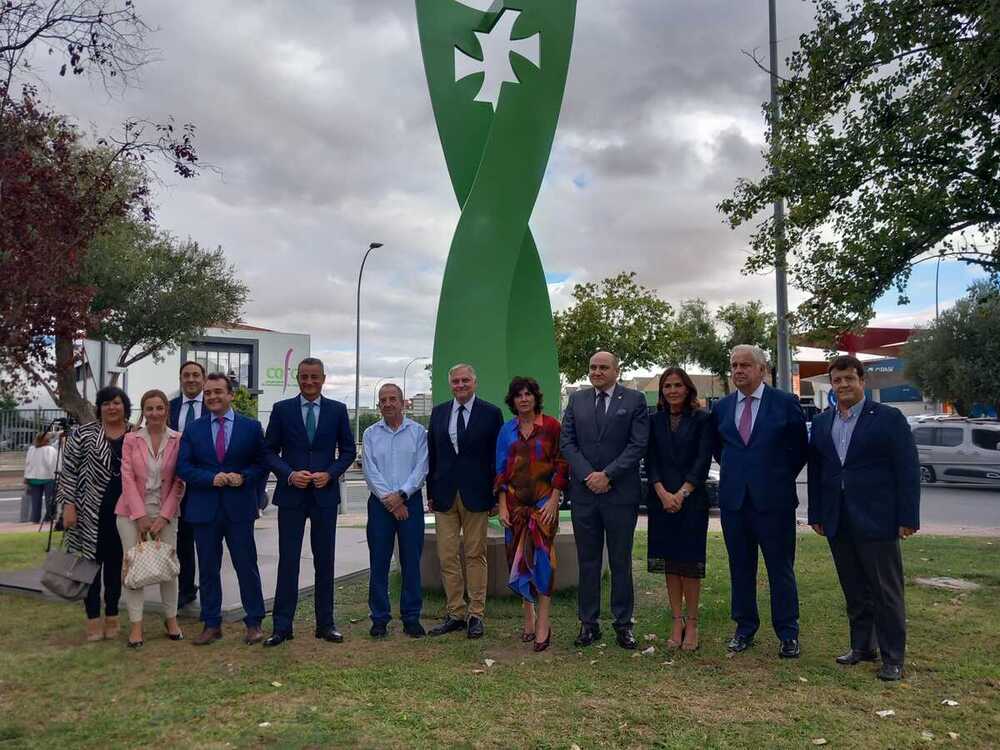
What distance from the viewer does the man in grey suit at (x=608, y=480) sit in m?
4.84

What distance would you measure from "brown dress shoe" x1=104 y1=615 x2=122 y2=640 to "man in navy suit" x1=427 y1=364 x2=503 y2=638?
6.75 feet

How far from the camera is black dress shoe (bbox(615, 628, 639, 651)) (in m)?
4.82

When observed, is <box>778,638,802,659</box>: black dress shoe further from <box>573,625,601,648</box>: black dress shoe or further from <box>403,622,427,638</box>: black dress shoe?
<box>403,622,427,638</box>: black dress shoe

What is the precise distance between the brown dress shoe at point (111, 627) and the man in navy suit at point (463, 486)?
81.1 inches

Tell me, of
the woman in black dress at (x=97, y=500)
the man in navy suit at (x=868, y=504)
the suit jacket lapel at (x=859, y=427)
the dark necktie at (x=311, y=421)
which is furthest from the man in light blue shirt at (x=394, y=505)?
the suit jacket lapel at (x=859, y=427)

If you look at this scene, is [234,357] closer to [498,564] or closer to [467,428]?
[498,564]

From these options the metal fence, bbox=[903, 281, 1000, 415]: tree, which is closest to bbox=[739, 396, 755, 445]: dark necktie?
the metal fence

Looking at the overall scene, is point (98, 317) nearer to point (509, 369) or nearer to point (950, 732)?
point (509, 369)

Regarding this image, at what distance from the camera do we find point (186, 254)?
72.1 ft

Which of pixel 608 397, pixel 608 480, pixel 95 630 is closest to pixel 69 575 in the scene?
pixel 95 630

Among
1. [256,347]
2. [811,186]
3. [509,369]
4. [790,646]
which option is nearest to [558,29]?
[509,369]

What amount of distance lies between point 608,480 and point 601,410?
0.44 meters

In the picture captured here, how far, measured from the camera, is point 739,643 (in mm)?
4754

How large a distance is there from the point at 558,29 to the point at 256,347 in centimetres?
4065
